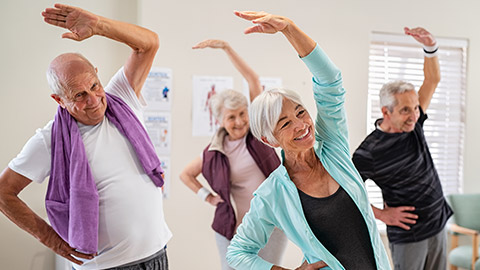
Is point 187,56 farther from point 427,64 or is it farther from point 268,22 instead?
point 268,22

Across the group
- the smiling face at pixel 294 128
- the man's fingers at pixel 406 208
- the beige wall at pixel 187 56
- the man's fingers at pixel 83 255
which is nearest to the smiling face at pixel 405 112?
the man's fingers at pixel 406 208

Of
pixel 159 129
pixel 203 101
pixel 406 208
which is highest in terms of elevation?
pixel 203 101

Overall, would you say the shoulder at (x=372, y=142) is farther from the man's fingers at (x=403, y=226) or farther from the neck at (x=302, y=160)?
the neck at (x=302, y=160)

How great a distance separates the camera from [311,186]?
1645 mm

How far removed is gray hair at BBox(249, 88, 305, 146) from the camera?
5.24 ft

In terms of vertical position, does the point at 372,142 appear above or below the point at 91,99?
below

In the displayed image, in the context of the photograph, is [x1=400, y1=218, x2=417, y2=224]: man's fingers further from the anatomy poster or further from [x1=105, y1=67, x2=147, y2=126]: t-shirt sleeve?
the anatomy poster

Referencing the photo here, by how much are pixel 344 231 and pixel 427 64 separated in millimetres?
1736

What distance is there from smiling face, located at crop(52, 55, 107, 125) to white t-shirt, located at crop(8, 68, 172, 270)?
0.29ft

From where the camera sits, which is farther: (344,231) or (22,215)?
(22,215)

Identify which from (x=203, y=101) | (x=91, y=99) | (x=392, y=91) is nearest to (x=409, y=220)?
(x=392, y=91)

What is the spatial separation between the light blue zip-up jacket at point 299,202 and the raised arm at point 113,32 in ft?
2.36

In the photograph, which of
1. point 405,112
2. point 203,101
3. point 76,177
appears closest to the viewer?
point 76,177

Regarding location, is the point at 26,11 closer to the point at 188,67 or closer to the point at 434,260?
the point at 188,67
